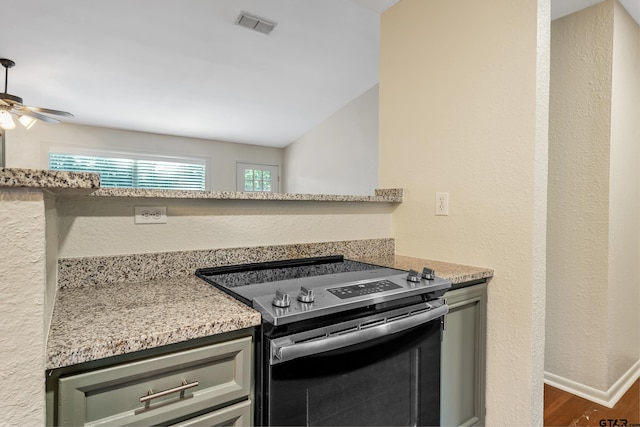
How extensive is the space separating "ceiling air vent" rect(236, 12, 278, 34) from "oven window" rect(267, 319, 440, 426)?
105 inches

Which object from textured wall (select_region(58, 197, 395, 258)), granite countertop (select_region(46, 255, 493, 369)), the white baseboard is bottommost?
the white baseboard

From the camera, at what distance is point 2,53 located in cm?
287

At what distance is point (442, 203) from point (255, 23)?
7.26 ft

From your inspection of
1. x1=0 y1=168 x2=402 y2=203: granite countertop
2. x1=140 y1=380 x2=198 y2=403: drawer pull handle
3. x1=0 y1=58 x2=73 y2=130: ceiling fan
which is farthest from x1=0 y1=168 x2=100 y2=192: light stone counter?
x1=0 y1=58 x2=73 y2=130: ceiling fan

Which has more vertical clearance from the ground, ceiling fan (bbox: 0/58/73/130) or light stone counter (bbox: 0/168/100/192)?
ceiling fan (bbox: 0/58/73/130)

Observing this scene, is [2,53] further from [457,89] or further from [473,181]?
[473,181]

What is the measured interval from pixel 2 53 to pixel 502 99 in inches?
148

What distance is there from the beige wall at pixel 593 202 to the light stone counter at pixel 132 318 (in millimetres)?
2062

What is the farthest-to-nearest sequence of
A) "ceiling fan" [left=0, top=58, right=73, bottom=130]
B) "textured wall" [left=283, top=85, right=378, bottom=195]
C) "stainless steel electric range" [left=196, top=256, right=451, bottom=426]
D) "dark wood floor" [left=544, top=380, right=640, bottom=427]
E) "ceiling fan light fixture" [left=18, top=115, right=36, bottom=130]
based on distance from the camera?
1. "textured wall" [left=283, top=85, right=378, bottom=195]
2. "ceiling fan light fixture" [left=18, top=115, right=36, bottom=130]
3. "ceiling fan" [left=0, top=58, right=73, bottom=130]
4. "dark wood floor" [left=544, top=380, right=640, bottom=427]
5. "stainless steel electric range" [left=196, top=256, right=451, bottom=426]

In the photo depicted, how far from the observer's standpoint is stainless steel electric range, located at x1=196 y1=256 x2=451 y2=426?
2.73ft

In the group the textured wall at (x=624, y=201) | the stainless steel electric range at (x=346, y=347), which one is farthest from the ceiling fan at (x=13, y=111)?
the textured wall at (x=624, y=201)

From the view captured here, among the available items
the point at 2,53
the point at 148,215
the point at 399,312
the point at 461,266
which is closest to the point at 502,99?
the point at 461,266

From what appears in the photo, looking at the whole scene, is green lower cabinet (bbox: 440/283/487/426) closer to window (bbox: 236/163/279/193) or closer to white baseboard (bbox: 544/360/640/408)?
white baseboard (bbox: 544/360/640/408)

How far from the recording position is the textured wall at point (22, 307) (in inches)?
22.5
